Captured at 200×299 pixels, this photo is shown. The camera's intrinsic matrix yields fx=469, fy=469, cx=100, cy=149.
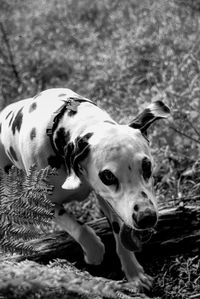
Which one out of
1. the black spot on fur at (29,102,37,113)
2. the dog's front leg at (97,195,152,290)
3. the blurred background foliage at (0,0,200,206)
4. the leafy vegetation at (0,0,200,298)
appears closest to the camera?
the dog's front leg at (97,195,152,290)

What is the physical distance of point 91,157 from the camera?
313cm

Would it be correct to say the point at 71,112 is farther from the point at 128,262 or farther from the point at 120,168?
the point at 128,262

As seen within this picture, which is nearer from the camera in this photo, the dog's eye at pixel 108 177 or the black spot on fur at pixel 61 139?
the dog's eye at pixel 108 177

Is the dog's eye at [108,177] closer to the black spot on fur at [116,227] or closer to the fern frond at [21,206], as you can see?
the black spot on fur at [116,227]

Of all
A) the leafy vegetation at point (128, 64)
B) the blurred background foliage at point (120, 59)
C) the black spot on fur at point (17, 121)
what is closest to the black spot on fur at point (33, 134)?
the black spot on fur at point (17, 121)

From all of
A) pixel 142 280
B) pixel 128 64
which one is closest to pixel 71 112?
pixel 142 280

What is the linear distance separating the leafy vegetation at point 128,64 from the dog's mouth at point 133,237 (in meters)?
0.35

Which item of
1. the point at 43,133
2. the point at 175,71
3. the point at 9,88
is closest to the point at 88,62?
the point at 9,88

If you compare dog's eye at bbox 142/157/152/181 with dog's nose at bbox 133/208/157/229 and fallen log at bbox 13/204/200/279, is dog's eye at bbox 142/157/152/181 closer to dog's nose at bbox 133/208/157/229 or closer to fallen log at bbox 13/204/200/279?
dog's nose at bbox 133/208/157/229

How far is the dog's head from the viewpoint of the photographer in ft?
9.45

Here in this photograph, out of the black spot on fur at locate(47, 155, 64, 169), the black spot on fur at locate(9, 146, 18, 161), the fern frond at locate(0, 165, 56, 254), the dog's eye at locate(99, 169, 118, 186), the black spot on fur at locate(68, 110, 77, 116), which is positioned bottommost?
the black spot on fur at locate(9, 146, 18, 161)

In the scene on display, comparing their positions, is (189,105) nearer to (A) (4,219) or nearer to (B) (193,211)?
(B) (193,211)

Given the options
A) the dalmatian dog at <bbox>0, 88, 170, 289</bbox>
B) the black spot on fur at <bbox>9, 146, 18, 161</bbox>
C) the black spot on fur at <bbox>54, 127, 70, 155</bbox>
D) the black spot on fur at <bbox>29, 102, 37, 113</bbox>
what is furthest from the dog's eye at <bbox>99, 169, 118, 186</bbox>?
the black spot on fur at <bbox>9, 146, 18, 161</bbox>

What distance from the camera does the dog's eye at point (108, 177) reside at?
299cm
